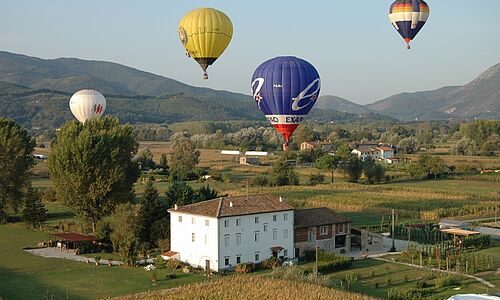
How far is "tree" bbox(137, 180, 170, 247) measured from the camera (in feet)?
131

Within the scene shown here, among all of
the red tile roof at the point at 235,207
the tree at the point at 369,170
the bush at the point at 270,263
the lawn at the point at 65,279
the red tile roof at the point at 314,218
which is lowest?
the lawn at the point at 65,279

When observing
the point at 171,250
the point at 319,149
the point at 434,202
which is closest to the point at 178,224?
the point at 171,250

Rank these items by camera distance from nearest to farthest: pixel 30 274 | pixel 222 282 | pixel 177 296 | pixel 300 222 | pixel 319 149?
1. pixel 177 296
2. pixel 222 282
3. pixel 30 274
4. pixel 300 222
5. pixel 319 149

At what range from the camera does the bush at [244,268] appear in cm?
3462

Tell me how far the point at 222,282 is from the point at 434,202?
1336 inches

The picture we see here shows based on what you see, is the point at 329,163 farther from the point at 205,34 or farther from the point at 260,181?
the point at 205,34

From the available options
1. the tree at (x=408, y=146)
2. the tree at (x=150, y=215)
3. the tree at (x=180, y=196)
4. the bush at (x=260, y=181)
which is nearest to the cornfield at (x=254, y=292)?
the tree at (x=150, y=215)

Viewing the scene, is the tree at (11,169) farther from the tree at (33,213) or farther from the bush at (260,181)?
the bush at (260,181)

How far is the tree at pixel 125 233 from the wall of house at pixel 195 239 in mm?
2251

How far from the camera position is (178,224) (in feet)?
124

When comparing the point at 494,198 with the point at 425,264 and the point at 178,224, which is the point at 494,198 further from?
the point at 178,224

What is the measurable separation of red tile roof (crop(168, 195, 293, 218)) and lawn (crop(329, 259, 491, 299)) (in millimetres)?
5484

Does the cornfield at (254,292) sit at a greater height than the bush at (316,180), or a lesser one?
lesser

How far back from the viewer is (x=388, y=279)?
32188 millimetres
